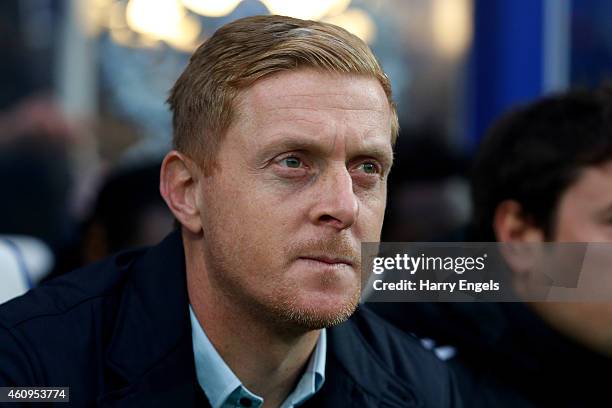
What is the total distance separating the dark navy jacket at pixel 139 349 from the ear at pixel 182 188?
12 centimetres

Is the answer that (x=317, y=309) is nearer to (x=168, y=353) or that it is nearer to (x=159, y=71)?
(x=168, y=353)

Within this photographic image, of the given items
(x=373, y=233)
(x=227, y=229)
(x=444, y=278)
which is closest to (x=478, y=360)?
(x=444, y=278)

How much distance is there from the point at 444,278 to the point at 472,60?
7.31ft

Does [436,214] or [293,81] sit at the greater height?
[293,81]

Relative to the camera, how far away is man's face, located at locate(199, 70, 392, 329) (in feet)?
7.24

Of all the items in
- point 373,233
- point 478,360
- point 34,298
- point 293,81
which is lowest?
point 478,360

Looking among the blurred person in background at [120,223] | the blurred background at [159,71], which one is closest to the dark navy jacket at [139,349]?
the blurred person in background at [120,223]

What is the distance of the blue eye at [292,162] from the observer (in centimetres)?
225

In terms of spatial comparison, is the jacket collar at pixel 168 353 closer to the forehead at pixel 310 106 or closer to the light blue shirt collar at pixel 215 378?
the light blue shirt collar at pixel 215 378

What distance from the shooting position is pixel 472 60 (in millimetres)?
4727

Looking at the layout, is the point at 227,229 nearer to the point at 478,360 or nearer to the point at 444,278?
the point at 444,278

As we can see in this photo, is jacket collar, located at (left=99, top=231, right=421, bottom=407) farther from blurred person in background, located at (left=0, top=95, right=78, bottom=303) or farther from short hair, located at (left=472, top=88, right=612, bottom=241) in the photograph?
blurred person in background, located at (left=0, top=95, right=78, bottom=303)

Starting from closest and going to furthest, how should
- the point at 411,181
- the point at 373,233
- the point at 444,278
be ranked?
1. the point at 373,233
2. the point at 444,278
3. the point at 411,181

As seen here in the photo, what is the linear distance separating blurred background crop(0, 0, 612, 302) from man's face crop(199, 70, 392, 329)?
2180 mm
